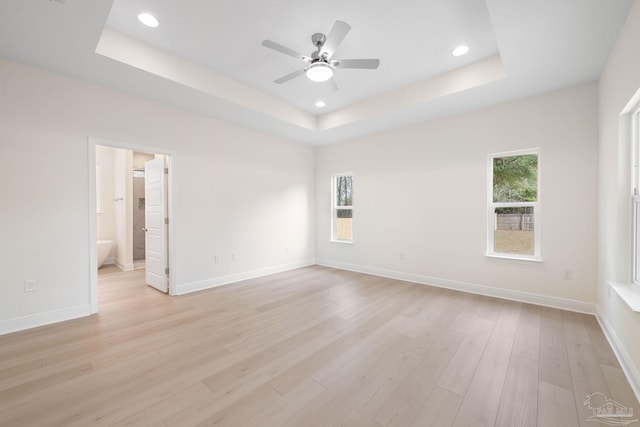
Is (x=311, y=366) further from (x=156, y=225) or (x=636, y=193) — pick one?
(x=156, y=225)

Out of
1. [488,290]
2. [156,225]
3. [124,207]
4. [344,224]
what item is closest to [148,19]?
[156,225]

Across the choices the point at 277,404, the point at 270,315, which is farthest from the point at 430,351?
the point at 270,315

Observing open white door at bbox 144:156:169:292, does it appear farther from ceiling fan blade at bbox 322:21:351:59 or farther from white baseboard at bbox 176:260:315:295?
ceiling fan blade at bbox 322:21:351:59

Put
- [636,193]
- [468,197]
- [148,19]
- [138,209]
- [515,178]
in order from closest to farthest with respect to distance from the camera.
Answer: [636,193], [148,19], [515,178], [468,197], [138,209]

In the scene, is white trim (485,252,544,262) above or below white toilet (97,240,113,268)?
above

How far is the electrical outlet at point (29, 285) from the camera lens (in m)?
2.83

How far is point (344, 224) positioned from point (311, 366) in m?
3.94

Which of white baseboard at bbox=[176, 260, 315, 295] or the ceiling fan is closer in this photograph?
the ceiling fan

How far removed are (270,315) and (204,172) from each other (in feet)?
8.48

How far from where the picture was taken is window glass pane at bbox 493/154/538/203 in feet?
12.0

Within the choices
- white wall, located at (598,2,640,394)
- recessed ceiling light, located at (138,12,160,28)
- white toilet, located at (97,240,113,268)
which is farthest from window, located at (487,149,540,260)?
white toilet, located at (97,240,113,268)

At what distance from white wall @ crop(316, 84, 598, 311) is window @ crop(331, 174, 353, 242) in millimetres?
164

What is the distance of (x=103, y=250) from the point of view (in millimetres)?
5652

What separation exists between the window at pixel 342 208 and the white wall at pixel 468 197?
0.16 m
